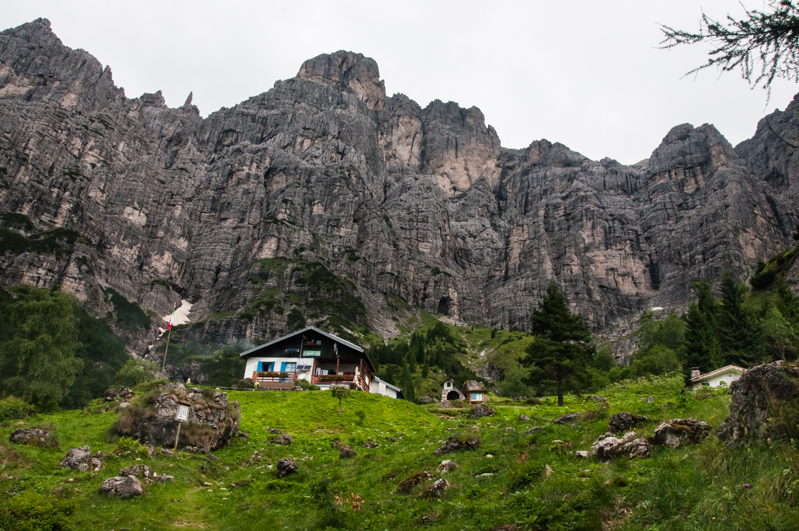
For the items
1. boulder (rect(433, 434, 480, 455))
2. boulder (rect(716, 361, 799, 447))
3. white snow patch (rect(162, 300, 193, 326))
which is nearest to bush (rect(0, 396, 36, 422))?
boulder (rect(433, 434, 480, 455))

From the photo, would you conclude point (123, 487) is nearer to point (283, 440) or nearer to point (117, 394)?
point (283, 440)

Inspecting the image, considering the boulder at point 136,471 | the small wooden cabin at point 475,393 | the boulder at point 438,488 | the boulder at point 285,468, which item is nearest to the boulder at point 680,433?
the boulder at point 438,488

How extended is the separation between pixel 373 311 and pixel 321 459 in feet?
516

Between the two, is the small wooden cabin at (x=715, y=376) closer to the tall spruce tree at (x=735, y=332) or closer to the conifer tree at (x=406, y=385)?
the tall spruce tree at (x=735, y=332)

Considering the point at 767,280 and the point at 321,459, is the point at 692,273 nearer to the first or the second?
the point at 767,280

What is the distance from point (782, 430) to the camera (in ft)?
29.8

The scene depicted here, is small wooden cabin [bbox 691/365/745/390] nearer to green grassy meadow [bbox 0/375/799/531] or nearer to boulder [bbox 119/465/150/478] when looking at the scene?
green grassy meadow [bbox 0/375/799/531]

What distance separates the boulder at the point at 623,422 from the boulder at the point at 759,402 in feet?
15.5

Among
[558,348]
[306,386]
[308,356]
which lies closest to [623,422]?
[558,348]

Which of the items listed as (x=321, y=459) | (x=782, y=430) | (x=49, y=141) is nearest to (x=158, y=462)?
(x=321, y=459)

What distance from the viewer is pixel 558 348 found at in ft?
113

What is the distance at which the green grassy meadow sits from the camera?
8.26 metres

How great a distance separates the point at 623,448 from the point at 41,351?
5133 centimetres

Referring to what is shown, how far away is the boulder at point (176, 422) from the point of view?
20656 mm
